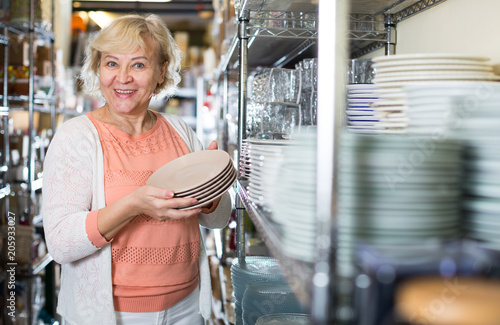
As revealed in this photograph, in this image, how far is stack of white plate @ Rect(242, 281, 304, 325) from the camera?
1686 millimetres

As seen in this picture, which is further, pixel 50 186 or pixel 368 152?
pixel 50 186

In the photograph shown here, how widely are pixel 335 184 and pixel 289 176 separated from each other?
0.56 feet

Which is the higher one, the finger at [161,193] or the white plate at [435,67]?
the white plate at [435,67]

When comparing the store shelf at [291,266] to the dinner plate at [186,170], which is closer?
the store shelf at [291,266]

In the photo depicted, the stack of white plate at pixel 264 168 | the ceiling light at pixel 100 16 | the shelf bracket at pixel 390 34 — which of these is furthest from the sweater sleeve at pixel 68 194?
the ceiling light at pixel 100 16

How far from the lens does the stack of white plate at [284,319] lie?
159 centimetres

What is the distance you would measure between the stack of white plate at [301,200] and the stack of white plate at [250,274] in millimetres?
1171

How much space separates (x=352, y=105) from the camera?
1227mm

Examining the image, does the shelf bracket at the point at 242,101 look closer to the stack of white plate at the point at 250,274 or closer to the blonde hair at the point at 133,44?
the stack of white plate at the point at 250,274

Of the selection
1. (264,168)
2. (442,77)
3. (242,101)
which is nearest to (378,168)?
(442,77)

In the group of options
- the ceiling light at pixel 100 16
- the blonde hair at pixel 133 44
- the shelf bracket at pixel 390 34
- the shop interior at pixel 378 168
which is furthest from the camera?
the ceiling light at pixel 100 16

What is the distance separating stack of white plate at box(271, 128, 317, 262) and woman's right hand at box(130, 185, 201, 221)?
1.70 ft

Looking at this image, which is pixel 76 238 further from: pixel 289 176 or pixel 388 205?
pixel 388 205

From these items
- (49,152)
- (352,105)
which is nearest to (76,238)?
(49,152)
